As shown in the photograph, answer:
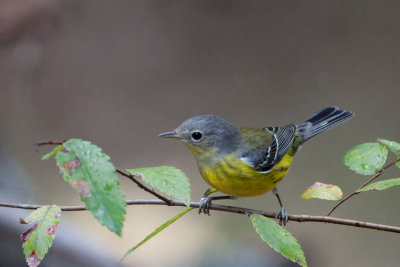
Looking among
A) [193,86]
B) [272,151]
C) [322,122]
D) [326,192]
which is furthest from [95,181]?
[193,86]

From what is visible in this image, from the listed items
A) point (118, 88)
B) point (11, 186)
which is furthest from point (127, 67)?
point (11, 186)

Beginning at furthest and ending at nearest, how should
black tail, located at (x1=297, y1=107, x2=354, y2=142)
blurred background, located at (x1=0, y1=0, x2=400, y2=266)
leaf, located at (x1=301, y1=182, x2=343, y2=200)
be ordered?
blurred background, located at (x1=0, y1=0, x2=400, y2=266) → black tail, located at (x1=297, y1=107, x2=354, y2=142) → leaf, located at (x1=301, y1=182, x2=343, y2=200)

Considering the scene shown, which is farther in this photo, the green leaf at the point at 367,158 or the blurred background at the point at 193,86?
the blurred background at the point at 193,86

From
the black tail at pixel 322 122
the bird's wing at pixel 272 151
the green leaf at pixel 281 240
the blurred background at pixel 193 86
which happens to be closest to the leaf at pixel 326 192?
the green leaf at pixel 281 240

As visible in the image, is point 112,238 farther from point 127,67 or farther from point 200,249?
point 127,67

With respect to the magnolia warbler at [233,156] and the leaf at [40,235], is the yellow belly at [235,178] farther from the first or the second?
the leaf at [40,235]

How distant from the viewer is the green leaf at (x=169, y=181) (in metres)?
1.39

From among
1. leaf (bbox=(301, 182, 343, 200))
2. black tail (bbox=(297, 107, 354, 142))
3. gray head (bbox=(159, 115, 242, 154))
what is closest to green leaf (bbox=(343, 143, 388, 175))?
leaf (bbox=(301, 182, 343, 200))

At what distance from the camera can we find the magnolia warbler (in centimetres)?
225

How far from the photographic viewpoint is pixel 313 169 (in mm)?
4793

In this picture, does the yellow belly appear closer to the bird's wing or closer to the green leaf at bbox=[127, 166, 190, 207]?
the bird's wing

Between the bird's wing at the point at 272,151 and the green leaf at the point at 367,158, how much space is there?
0.60 metres

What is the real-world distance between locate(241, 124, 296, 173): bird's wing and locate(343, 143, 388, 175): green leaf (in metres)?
0.60

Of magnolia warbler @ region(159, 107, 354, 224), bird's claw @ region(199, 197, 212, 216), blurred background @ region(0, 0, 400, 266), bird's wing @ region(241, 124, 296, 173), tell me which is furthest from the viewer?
blurred background @ region(0, 0, 400, 266)
